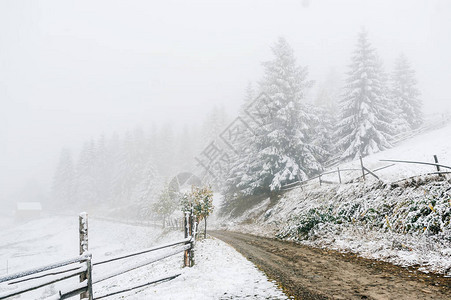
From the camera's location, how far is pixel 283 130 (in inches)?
890

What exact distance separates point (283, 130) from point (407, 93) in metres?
23.1

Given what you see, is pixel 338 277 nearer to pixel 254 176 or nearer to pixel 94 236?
pixel 254 176

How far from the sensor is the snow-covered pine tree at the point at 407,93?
32.8 m

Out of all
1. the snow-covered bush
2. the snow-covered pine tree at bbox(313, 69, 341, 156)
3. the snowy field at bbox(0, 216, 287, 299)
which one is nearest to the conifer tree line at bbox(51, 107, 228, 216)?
the snowy field at bbox(0, 216, 287, 299)

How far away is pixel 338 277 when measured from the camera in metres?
7.16

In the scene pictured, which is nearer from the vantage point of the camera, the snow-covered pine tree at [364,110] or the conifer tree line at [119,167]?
the snow-covered pine tree at [364,110]

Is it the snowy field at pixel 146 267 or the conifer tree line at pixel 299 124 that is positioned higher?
the conifer tree line at pixel 299 124

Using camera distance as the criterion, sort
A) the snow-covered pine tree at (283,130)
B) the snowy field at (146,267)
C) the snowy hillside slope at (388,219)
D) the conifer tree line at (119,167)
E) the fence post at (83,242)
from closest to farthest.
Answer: the fence post at (83,242), the snowy field at (146,267), the snowy hillside slope at (388,219), the snow-covered pine tree at (283,130), the conifer tree line at (119,167)

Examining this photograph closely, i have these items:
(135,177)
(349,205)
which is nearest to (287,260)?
(349,205)

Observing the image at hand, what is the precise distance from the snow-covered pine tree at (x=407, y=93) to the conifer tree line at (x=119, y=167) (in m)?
31.7

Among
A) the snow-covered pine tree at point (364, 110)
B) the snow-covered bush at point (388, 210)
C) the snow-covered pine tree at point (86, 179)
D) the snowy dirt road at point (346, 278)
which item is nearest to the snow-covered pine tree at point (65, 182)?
the snow-covered pine tree at point (86, 179)

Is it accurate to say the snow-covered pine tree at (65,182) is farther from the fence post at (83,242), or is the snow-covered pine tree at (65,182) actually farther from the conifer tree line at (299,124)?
the fence post at (83,242)

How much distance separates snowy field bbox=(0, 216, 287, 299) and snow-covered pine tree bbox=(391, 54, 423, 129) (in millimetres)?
32173

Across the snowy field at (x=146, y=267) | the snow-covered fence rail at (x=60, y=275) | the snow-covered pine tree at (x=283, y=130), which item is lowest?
the snowy field at (x=146, y=267)
